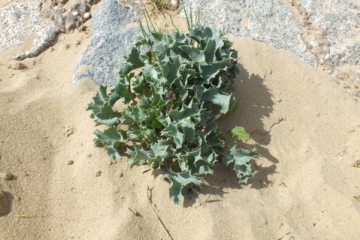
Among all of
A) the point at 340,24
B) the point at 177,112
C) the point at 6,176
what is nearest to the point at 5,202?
the point at 6,176

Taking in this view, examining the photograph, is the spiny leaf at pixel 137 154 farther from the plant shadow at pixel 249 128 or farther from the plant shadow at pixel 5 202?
the plant shadow at pixel 5 202

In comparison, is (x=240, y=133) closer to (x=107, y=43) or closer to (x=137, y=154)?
(x=137, y=154)

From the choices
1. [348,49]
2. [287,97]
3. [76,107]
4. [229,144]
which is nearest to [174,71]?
[229,144]

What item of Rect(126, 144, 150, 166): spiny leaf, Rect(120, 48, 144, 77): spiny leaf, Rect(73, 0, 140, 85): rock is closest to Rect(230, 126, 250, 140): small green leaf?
Rect(126, 144, 150, 166): spiny leaf

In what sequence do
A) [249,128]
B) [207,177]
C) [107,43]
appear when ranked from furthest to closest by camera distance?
1. [107,43]
2. [249,128]
3. [207,177]

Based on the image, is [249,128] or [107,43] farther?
[107,43]

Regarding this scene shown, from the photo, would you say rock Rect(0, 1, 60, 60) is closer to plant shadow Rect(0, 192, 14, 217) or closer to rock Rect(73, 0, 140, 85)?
rock Rect(73, 0, 140, 85)

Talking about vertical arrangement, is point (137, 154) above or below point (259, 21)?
below
